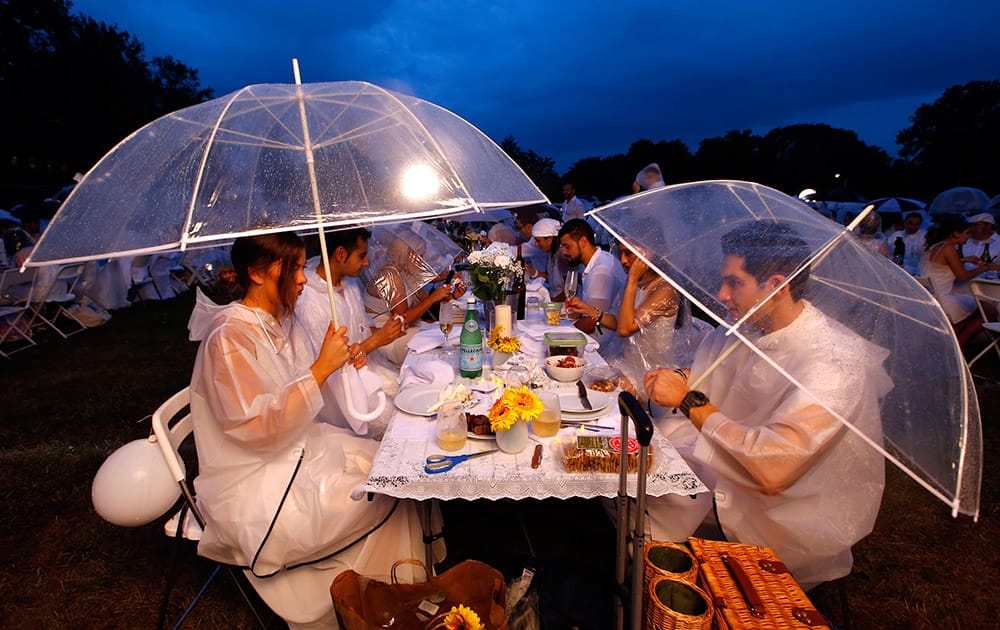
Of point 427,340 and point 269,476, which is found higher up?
point 427,340

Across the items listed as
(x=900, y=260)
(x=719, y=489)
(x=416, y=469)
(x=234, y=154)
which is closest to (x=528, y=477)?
(x=416, y=469)

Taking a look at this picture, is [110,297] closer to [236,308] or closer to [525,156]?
[236,308]

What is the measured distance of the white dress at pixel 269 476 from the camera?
6.80 ft

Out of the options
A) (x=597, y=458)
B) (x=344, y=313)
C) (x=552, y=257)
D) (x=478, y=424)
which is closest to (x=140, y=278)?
(x=552, y=257)

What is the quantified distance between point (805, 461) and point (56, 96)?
104ft

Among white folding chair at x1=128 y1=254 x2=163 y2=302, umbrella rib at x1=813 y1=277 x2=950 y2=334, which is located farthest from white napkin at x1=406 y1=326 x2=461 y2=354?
white folding chair at x1=128 y1=254 x2=163 y2=302

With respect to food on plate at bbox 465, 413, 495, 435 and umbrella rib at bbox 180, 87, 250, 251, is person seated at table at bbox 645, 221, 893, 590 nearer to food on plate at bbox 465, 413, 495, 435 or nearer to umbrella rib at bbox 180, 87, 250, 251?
food on plate at bbox 465, 413, 495, 435

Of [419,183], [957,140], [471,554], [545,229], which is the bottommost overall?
[471,554]

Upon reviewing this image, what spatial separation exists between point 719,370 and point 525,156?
3753cm

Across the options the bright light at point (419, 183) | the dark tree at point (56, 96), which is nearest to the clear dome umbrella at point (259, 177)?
the bright light at point (419, 183)

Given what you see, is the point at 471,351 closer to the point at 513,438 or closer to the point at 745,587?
the point at 513,438

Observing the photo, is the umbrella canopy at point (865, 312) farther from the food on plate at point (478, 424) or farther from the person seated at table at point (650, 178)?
the person seated at table at point (650, 178)

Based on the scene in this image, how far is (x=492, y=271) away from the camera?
3.48 meters

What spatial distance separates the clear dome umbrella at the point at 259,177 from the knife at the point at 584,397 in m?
1.06
